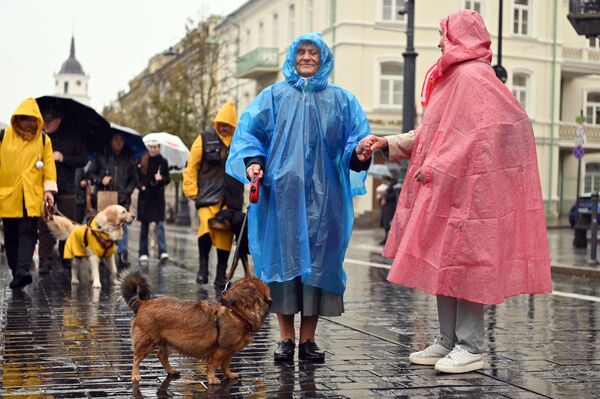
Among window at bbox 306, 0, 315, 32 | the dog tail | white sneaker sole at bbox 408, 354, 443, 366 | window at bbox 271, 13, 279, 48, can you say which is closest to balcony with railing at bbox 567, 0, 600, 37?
white sneaker sole at bbox 408, 354, 443, 366

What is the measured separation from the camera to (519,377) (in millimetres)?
6102

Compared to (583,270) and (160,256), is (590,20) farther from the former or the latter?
(160,256)

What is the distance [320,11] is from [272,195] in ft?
131

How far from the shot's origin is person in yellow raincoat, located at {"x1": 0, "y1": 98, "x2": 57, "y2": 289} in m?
10.8

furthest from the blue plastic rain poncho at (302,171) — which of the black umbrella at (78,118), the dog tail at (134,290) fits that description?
the black umbrella at (78,118)

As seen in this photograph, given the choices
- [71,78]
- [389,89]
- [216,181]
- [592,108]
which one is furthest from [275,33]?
[71,78]

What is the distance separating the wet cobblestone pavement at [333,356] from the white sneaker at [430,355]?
76 mm

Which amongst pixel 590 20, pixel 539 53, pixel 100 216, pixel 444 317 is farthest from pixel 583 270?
pixel 539 53

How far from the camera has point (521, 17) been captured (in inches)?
1770

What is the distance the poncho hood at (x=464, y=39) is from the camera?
627cm

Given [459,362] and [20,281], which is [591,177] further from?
[459,362]

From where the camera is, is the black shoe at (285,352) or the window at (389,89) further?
the window at (389,89)

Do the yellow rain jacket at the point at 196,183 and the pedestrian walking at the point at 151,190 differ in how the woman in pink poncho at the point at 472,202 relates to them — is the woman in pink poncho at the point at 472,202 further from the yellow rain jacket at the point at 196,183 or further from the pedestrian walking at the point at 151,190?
the pedestrian walking at the point at 151,190

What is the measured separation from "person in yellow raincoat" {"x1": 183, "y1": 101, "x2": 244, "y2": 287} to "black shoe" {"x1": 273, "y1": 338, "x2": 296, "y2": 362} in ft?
17.2
